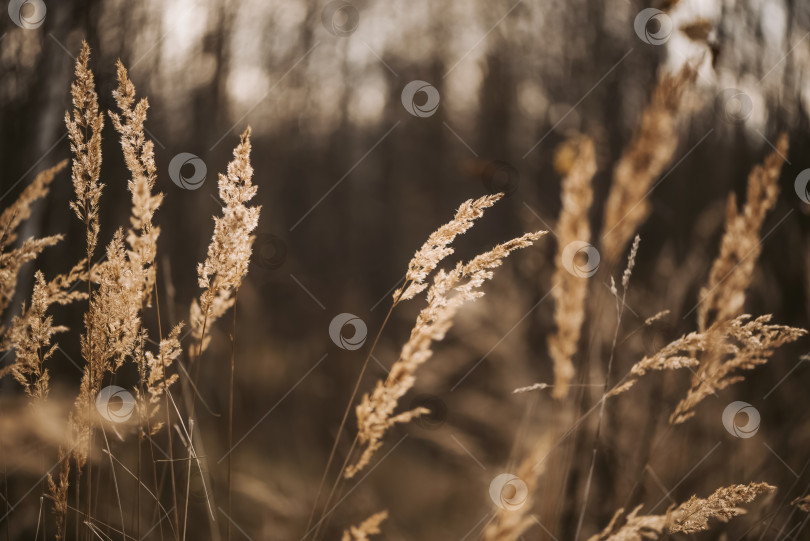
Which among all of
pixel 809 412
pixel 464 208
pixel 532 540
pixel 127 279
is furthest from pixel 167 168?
pixel 809 412

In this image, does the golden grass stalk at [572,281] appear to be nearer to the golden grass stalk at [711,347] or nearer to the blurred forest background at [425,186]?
the golden grass stalk at [711,347]

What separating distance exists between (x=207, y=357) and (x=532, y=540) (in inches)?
36.8

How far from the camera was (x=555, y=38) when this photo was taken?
1.32 m

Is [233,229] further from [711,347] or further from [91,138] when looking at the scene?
[711,347]

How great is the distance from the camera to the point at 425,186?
1351mm

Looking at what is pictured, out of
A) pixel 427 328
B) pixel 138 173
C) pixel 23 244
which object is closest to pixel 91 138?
pixel 138 173

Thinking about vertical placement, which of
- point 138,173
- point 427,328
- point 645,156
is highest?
point 645,156

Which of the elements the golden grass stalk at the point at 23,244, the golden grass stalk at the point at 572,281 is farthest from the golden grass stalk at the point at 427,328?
the golden grass stalk at the point at 23,244

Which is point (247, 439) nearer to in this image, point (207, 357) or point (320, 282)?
point (207, 357)

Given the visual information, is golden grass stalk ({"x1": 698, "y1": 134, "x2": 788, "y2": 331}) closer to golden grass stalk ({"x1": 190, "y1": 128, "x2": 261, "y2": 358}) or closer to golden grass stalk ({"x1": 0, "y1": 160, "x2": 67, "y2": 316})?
golden grass stalk ({"x1": 190, "y1": 128, "x2": 261, "y2": 358})

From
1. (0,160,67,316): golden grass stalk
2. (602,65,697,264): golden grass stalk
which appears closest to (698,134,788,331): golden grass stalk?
(602,65,697,264): golden grass stalk

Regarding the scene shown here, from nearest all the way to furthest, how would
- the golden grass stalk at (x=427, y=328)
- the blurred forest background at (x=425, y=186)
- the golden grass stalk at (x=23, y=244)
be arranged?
the golden grass stalk at (x=427, y=328)
the golden grass stalk at (x=23, y=244)
the blurred forest background at (x=425, y=186)

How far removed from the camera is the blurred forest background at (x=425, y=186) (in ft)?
4.20

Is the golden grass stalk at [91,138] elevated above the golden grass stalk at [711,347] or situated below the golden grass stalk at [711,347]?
above
